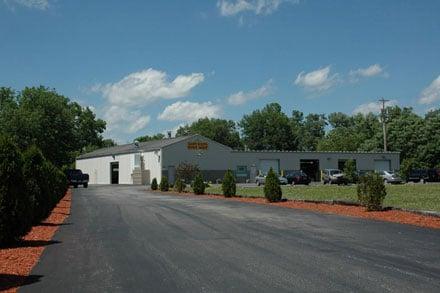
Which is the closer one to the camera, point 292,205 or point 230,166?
point 292,205

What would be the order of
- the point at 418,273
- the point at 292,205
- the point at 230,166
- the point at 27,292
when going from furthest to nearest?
1. the point at 230,166
2. the point at 292,205
3. the point at 418,273
4. the point at 27,292

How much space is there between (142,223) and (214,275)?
8.70m

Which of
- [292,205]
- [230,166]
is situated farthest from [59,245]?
[230,166]

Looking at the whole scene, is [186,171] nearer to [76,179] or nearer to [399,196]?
[76,179]

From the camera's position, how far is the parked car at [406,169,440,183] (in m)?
57.8

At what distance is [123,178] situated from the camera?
71625 millimetres

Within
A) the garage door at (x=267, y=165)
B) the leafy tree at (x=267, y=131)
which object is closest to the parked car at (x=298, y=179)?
the garage door at (x=267, y=165)

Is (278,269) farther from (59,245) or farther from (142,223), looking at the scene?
(142,223)

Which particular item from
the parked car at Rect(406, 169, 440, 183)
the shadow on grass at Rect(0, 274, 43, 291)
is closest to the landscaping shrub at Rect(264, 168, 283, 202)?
the shadow on grass at Rect(0, 274, 43, 291)

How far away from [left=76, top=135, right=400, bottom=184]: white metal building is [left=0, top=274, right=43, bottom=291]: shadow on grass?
177 feet

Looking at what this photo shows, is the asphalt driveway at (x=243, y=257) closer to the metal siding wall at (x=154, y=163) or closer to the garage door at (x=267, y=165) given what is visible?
the metal siding wall at (x=154, y=163)

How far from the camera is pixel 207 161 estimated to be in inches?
2650

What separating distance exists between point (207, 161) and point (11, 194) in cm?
5566

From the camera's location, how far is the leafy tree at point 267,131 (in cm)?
12188
